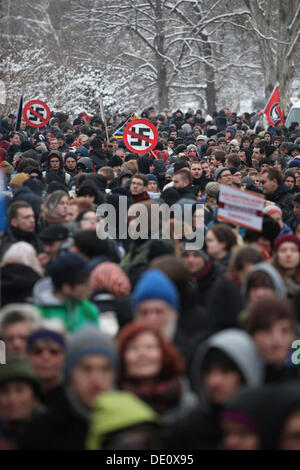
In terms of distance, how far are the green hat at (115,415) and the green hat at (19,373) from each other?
1.75 ft

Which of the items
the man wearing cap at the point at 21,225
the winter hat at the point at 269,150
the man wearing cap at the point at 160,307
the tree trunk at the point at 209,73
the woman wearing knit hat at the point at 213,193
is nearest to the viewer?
the man wearing cap at the point at 160,307

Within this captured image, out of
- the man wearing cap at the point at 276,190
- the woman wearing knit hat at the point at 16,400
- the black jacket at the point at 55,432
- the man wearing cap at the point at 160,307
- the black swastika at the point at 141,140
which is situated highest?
the black swastika at the point at 141,140

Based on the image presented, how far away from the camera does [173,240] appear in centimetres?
709

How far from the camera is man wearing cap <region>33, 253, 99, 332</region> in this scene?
5066 mm

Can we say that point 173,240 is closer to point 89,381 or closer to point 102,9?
point 89,381

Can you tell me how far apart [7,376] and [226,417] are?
44.3 inches

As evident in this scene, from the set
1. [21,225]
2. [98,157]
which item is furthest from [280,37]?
[21,225]

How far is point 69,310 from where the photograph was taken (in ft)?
16.7

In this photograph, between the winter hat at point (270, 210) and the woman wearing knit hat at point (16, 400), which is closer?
the woman wearing knit hat at point (16, 400)

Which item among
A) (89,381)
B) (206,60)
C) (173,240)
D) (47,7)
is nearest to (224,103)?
(47,7)

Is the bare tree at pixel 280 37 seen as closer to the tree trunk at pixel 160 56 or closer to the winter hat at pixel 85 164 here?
the tree trunk at pixel 160 56

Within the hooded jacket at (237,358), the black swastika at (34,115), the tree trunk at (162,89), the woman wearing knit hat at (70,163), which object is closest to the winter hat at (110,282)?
the hooded jacket at (237,358)

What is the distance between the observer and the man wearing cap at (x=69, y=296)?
5.07 meters

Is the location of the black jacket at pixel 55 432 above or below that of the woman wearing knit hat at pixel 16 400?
below
